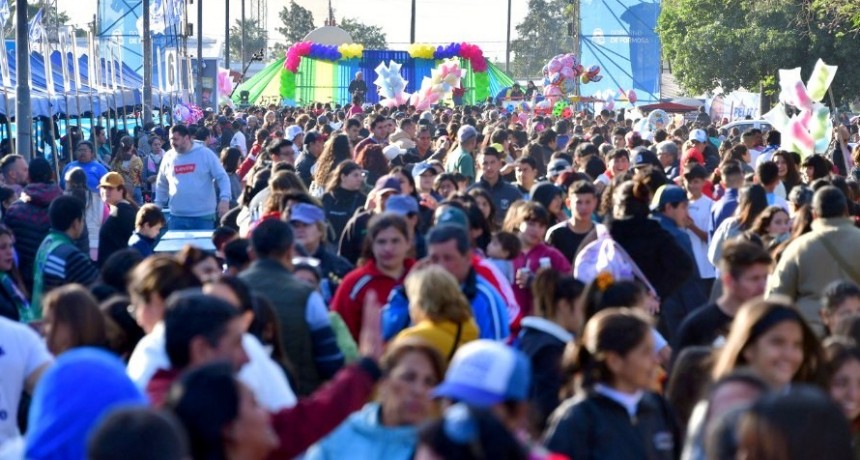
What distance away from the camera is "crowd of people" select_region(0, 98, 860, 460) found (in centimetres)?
402

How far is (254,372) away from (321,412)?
504mm

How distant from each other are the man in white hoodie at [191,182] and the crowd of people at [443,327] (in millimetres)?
1251

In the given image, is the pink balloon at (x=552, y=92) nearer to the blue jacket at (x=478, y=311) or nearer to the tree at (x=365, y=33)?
the blue jacket at (x=478, y=311)

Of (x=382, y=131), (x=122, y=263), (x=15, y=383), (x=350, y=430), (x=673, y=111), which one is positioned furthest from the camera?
(x=673, y=111)

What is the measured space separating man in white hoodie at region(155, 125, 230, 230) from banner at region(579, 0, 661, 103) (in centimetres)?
4014

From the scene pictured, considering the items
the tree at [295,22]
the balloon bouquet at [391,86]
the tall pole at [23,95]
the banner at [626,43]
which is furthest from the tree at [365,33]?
the tall pole at [23,95]

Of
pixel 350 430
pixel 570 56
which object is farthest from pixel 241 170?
pixel 570 56

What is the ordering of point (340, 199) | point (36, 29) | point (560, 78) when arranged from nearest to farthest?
1. point (340, 199)
2. point (36, 29)
3. point (560, 78)

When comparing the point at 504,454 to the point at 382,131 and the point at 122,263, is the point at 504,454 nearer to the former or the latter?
the point at 122,263

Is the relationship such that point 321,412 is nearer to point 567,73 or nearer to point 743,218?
point 743,218

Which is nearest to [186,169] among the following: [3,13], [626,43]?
[3,13]

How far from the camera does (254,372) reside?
532cm

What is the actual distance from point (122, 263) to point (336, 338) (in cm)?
139

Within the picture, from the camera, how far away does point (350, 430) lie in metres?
4.57
